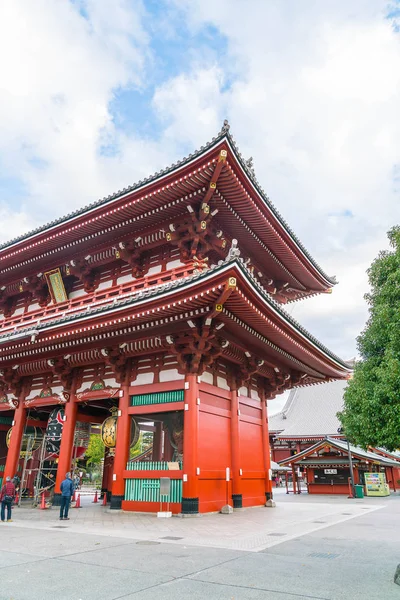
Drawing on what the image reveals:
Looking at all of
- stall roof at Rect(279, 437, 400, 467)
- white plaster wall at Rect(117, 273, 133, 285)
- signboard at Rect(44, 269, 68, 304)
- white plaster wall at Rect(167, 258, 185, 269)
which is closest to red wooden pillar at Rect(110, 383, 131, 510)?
white plaster wall at Rect(117, 273, 133, 285)

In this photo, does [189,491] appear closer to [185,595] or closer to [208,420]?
[208,420]

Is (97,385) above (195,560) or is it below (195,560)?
above

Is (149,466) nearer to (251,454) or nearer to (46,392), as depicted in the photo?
(251,454)

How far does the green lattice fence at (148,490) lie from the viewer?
14258mm

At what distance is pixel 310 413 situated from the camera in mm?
48438

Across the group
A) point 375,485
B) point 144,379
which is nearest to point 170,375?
point 144,379

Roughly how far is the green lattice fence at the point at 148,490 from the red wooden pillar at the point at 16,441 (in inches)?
262

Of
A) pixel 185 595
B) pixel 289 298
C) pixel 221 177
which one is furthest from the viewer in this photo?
pixel 289 298

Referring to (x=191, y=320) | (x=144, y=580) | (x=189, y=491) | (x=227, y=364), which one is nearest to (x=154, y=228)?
(x=191, y=320)

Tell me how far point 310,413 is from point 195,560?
4387 cm

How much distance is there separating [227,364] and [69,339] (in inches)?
258

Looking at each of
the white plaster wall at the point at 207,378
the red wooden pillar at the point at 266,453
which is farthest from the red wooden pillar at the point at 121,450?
the red wooden pillar at the point at 266,453

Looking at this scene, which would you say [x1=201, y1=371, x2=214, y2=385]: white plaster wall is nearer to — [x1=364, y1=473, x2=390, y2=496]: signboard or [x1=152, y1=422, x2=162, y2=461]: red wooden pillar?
[x1=152, y1=422, x2=162, y2=461]: red wooden pillar

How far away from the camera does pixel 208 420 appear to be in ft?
51.0
